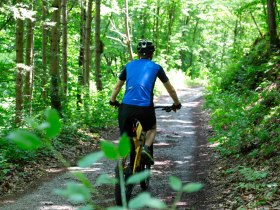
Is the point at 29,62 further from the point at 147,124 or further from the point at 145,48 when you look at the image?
the point at 147,124

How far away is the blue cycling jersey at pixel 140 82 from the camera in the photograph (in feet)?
18.1

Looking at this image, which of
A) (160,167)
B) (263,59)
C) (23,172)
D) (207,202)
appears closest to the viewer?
(207,202)

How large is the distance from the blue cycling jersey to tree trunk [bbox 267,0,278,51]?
34.1 feet

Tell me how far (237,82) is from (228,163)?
32.0ft

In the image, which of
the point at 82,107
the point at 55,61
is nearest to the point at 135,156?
the point at 55,61

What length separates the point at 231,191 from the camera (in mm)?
6371

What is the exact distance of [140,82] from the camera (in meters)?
5.53

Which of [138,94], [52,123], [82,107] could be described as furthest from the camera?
[82,107]

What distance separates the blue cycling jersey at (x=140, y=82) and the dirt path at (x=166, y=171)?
1562mm

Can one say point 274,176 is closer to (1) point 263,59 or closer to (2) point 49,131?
(2) point 49,131

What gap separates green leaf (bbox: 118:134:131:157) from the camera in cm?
→ 95

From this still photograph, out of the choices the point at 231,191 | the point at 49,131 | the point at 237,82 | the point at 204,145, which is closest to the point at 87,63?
the point at 237,82

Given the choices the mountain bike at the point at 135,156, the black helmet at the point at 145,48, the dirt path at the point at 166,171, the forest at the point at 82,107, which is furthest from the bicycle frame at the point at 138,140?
the forest at the point at 82,107

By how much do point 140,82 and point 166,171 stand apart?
11.3ft
